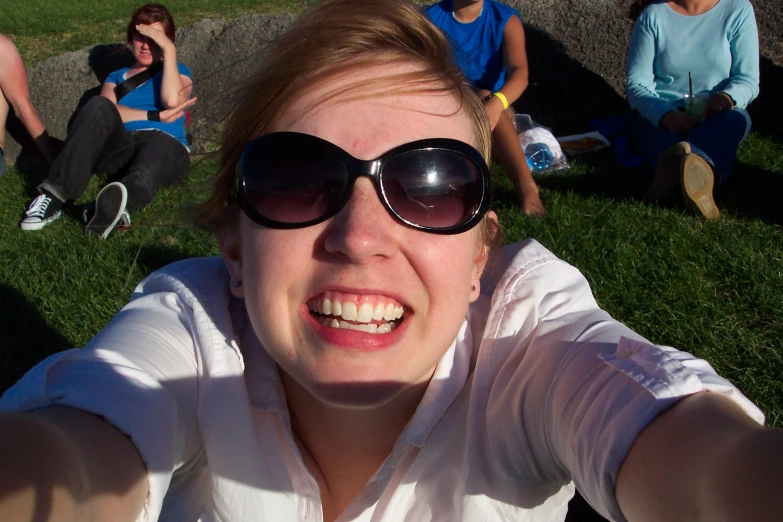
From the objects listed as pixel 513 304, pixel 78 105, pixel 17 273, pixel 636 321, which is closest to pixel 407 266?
pixel 513 304

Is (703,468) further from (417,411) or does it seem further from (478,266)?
(478,266)

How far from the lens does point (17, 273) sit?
Result: 4.01 metres

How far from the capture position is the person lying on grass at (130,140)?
4812 millimetres

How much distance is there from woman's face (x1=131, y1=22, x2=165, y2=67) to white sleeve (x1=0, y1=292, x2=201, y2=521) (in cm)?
501

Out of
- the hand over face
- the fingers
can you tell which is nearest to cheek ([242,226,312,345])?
the fingers

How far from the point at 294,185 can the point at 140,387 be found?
1.79ft

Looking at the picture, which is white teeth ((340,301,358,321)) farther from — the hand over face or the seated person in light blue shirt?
the hand over face

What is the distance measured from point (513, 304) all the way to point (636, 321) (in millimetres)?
1789

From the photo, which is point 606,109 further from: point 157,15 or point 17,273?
point 17,273

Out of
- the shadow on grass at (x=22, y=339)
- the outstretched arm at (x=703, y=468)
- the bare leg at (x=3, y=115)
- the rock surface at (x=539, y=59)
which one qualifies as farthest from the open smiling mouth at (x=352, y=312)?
the bare leg at (x=3, y=115)

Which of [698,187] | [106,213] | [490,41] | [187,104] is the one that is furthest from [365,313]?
[187,104]

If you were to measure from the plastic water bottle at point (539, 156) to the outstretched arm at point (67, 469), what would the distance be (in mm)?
4422

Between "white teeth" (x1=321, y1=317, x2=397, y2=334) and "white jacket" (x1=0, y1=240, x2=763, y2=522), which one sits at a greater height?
"white teeth" (x1=321, y1=317, x2=397, y2=334)

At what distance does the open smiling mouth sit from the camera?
1420 mm
